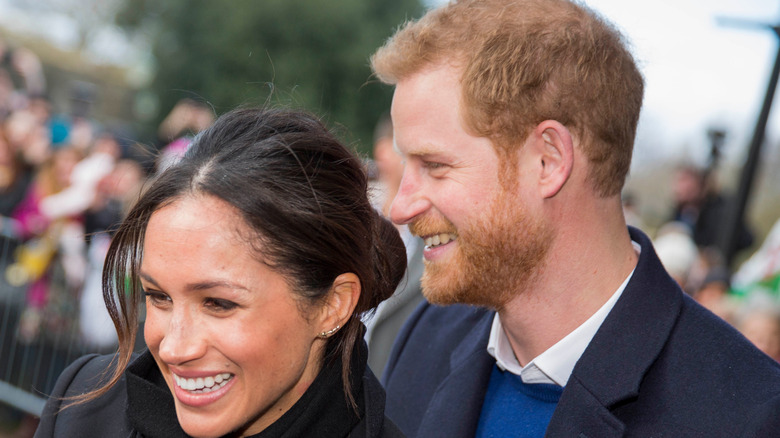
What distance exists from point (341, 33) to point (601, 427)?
21516 mm

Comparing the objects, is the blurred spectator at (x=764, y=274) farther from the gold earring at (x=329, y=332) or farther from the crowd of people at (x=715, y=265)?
the gold earring at (x=329, y=332)

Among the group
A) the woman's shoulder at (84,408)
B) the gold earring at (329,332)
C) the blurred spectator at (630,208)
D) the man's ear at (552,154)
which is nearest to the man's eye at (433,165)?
the man's ear at (552,154)

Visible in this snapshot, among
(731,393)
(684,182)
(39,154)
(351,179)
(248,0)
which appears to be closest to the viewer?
(731,393)

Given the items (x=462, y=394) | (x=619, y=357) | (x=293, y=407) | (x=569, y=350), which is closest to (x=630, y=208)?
(x=462, y=394)

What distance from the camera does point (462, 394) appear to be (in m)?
2.75

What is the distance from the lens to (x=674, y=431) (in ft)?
7.16

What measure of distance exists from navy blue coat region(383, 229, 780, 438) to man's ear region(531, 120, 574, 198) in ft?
1.21

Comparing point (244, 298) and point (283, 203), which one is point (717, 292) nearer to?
point (283, 203)

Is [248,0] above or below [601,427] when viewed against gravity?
below

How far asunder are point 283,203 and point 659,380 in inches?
47.2

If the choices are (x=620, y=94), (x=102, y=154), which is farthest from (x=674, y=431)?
(x=102, y=154)

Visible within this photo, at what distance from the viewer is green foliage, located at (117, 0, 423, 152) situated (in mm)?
21891

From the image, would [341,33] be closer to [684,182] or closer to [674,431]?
[684,182]

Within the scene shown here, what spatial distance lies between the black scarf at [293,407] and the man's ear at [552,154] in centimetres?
84
